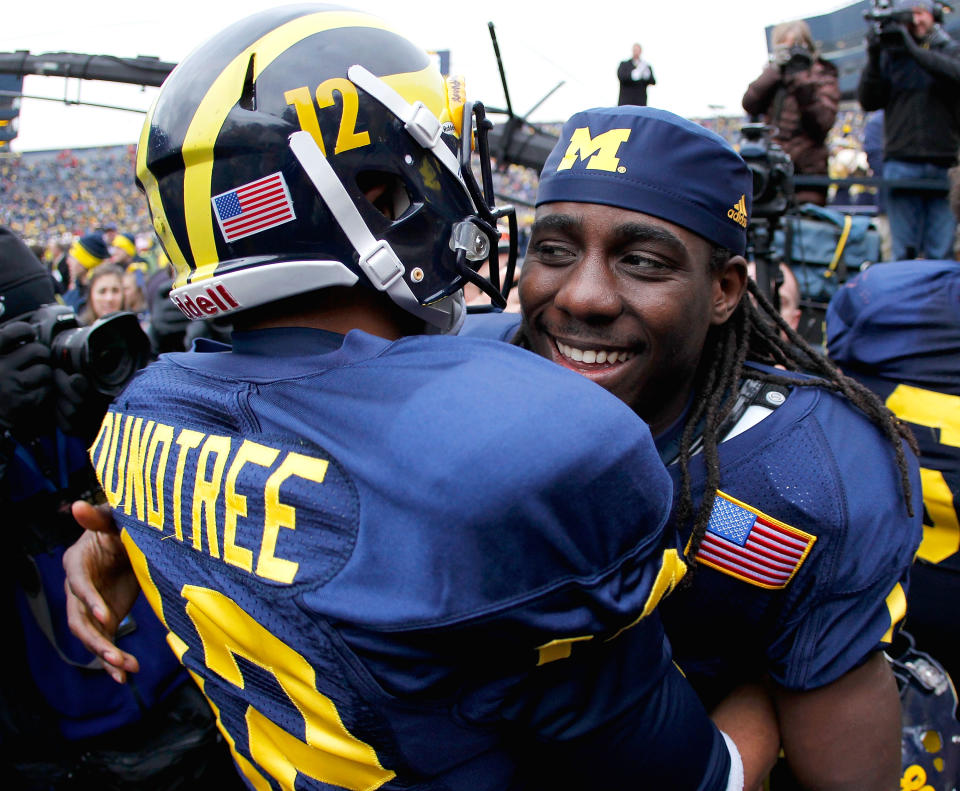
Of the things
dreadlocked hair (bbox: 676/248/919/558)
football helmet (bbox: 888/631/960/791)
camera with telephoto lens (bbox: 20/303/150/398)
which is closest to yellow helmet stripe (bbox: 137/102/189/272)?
camera with telephoto lens (bbox: 20/303/150/398)

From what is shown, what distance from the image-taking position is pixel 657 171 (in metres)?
1.55

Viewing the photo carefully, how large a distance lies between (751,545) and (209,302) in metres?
1.13

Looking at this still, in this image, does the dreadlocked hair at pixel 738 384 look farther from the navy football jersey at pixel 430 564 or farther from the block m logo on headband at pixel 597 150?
the navy football jersey at pixel 430 564

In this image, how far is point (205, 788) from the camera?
8.04 feet

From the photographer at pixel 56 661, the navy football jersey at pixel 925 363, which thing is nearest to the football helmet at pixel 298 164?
the photographer at pixel 56 661

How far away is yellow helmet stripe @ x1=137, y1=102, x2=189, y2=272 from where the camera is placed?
1.29 meters

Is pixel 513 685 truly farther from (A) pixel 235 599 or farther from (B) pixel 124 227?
(B) pixel 124 227

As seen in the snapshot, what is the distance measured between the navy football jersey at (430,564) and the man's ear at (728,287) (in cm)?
81

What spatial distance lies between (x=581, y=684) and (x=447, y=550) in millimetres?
310

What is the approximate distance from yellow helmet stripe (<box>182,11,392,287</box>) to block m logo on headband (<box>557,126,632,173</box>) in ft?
1.91

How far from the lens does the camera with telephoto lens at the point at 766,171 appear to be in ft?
10.0

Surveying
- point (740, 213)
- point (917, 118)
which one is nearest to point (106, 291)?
point (740, 213)

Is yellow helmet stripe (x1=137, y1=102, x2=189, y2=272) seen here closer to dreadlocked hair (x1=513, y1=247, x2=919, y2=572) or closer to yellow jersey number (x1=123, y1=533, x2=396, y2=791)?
yellow jersey number (x1=123, y1=533, x2=396, y2=791)

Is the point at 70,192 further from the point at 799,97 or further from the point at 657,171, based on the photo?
the point at 657,171
